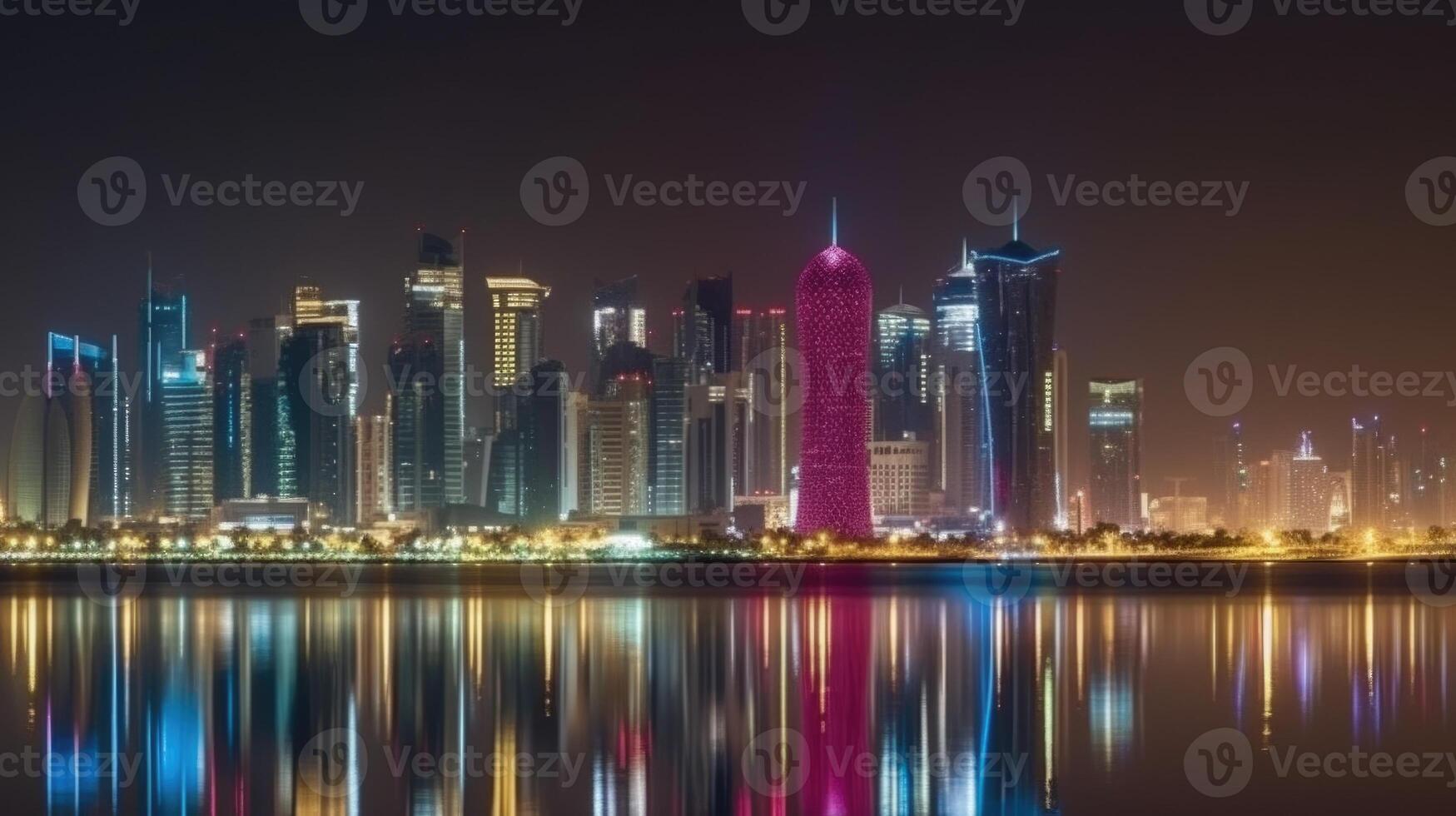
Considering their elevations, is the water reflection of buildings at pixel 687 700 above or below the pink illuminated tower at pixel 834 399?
below

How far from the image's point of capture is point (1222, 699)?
31.5 meters

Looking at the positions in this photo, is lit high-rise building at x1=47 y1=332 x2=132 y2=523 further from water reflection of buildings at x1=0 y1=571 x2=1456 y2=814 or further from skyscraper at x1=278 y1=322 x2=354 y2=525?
water reflection of buildings at x1=0 y1=571 x2=1456 y2=814

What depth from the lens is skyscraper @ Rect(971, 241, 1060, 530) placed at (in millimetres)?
143375

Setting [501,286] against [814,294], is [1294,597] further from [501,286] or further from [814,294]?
[501,286]

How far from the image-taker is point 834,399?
102 meters

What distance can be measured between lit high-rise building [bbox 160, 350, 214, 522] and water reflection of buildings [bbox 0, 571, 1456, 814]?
119596 millimetres

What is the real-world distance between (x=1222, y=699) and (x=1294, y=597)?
123 feet

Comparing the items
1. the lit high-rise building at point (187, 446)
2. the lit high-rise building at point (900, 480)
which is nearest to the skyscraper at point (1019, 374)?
the lit high-rise building at point (900, 480)

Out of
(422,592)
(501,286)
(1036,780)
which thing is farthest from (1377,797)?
(501,286)

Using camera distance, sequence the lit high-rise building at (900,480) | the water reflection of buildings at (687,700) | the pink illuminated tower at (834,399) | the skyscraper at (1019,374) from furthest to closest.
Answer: the lit high-rise building at (900,480) → the skyscraper at (1019,374) → the pink illuminated tower at (834,399) → the water reflection of buildings at (687,700)

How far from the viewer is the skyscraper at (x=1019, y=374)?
143375 millimetres

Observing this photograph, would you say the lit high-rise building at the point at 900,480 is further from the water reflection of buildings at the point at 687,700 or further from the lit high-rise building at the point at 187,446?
the water reflection of buildings at the point at 687,700

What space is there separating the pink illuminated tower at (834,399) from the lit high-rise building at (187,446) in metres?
84.2

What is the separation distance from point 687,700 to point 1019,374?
386 feet
